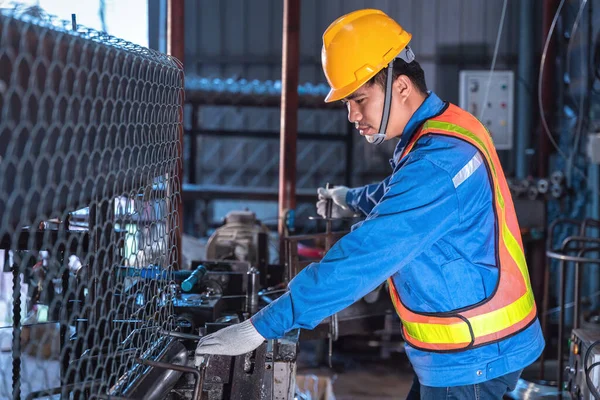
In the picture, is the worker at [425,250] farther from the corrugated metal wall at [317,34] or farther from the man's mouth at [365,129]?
the corrugated metal wall at [317,34]

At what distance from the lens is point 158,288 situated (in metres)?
1.99

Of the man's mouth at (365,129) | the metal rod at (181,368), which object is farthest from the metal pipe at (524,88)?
the metal rod at (181,368)

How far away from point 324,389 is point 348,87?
2.26 meters

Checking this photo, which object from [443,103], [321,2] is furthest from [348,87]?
[321,2]

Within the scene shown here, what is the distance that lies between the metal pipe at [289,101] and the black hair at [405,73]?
269cm

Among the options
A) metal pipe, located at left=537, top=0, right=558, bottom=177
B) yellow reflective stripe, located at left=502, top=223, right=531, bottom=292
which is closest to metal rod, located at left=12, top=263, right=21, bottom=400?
yellow reflective stripe, located at left=502, top=223, right=531, bottom=292

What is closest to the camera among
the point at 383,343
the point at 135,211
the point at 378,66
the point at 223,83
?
the point at 135,211

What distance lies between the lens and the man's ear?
1881 mm

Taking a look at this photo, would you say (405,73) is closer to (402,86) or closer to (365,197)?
(402,86)

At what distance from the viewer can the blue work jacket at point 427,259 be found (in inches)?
64.9

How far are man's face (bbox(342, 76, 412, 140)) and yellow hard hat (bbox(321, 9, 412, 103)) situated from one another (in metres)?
0.03

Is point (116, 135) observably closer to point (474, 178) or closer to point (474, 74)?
point (474, 178)

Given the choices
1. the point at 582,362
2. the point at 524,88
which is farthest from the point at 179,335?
the point at 524,88

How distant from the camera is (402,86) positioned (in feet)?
6.18
